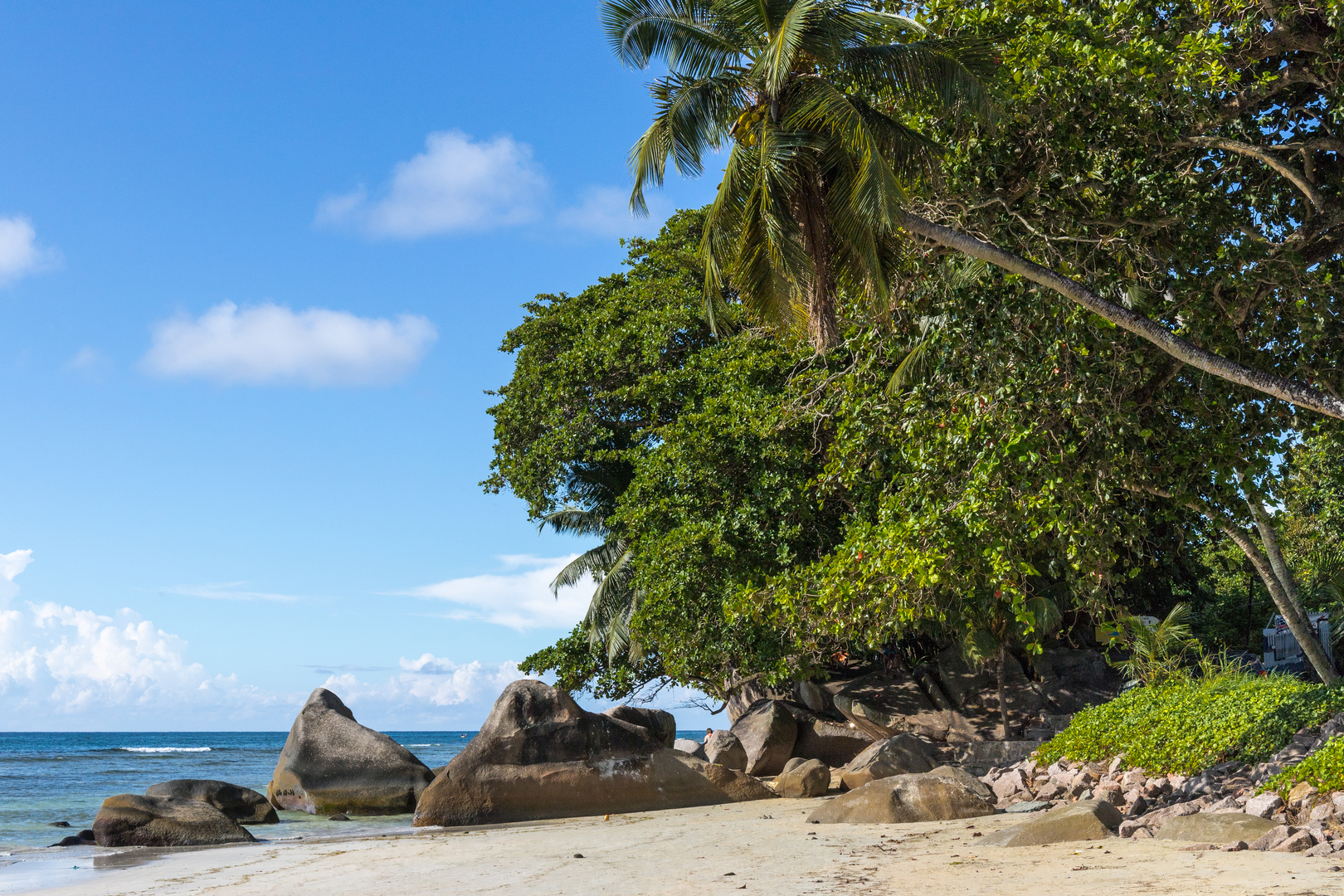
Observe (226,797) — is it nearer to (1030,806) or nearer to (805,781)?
(805,781)

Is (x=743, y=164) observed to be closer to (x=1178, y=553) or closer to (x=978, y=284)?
(x=978, y=284)

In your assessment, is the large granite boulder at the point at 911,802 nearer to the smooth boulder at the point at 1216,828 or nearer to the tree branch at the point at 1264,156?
the smooth boulder at the point at 1216,828

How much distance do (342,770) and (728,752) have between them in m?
7.16

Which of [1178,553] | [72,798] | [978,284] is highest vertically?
[978,284]

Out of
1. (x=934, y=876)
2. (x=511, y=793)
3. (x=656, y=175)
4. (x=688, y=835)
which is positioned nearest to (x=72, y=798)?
(x=511, y=793)

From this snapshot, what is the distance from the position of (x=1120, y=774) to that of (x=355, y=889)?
29.5 feet

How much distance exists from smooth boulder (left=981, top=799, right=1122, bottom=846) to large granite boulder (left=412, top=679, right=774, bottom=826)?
6.66 metres

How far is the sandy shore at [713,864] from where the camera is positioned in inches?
263

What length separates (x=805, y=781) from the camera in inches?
587

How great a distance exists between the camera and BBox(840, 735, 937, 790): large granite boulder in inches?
571

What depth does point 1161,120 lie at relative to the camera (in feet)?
31.7

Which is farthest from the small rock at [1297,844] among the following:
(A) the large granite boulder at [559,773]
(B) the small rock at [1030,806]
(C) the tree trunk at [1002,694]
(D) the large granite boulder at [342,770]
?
(D) the large granite boulder at [342,770]

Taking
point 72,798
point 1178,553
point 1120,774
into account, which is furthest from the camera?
point 72,798

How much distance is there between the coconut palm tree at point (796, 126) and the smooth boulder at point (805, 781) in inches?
306
